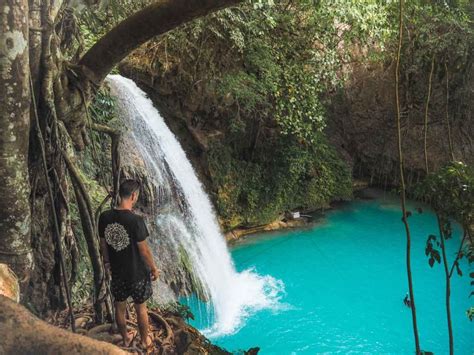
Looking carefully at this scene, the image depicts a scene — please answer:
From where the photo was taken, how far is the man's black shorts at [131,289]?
274 cm

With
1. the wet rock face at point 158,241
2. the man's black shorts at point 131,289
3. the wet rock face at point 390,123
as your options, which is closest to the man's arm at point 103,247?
the man's black shorts at point 131,289

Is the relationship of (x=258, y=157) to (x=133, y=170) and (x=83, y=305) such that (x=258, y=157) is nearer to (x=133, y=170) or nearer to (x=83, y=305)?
(x=133, y=170)

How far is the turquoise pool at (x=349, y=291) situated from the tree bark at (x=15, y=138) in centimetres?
398

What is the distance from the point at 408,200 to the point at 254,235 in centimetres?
465

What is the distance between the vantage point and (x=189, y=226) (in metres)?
7.15

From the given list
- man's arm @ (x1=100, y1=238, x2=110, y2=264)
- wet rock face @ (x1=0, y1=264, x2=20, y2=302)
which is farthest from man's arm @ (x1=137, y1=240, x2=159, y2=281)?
wet rock face @ (x1=0, y1=264, x2=20, y2=302)

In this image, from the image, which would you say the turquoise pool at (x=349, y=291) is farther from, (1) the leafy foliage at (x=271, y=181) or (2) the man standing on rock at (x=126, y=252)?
(2) the man standing on rock at (x=126, y=252)

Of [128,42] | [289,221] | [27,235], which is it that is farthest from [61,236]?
[289,221]

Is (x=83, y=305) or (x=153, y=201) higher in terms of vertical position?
(x=153, y=201)

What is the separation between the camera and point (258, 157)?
9727 millimetres

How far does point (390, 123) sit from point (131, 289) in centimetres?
998

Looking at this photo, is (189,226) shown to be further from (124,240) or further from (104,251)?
(124,240)

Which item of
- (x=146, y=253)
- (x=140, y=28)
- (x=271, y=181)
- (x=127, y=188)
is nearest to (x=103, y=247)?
(x=146, y=253)

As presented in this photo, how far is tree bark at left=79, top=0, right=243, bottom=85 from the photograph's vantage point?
1.95 m
